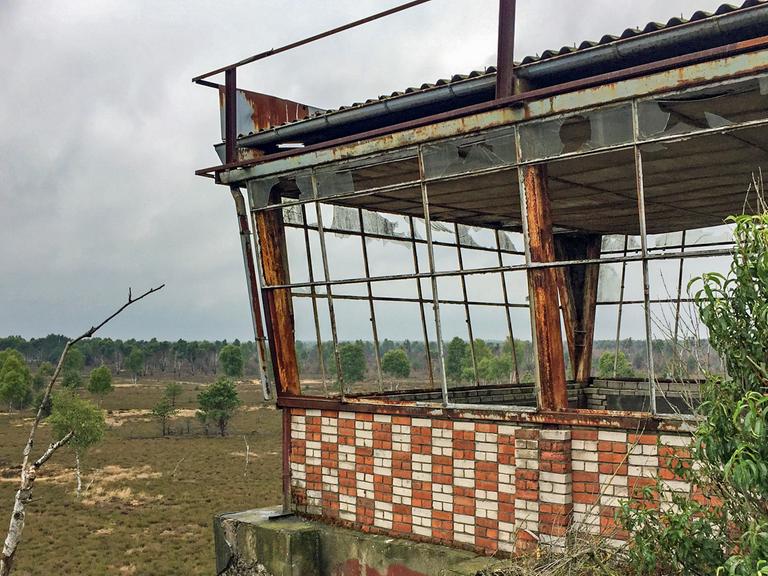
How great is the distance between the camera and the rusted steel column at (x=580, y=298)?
13219mm

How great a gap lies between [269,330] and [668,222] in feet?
22.5

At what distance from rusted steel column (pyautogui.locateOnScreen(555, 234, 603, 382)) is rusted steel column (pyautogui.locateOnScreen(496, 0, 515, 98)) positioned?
6630 mm

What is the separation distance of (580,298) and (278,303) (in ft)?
20.8

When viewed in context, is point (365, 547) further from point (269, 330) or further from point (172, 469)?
point (172, 469)

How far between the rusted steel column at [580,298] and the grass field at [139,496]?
1374 cm

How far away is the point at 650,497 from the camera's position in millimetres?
5379

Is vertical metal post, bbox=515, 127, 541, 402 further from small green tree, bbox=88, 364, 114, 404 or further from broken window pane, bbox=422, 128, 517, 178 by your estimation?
small green tree, bbox=88, 364, 114, 404

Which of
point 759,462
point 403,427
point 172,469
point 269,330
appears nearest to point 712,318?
point 759,462

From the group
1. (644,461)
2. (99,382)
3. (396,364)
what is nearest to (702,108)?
(644,461)

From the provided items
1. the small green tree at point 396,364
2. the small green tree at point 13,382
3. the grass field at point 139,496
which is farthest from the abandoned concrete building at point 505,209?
the small green tree at point 396,364

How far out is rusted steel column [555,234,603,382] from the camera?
13219 millimetres

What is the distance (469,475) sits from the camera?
753cm

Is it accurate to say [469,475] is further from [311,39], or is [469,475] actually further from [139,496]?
[139,496]

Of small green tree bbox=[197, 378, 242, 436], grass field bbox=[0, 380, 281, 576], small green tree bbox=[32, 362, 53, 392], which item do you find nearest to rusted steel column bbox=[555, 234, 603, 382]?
grass field bbox=[0, 380, 281, 576]
